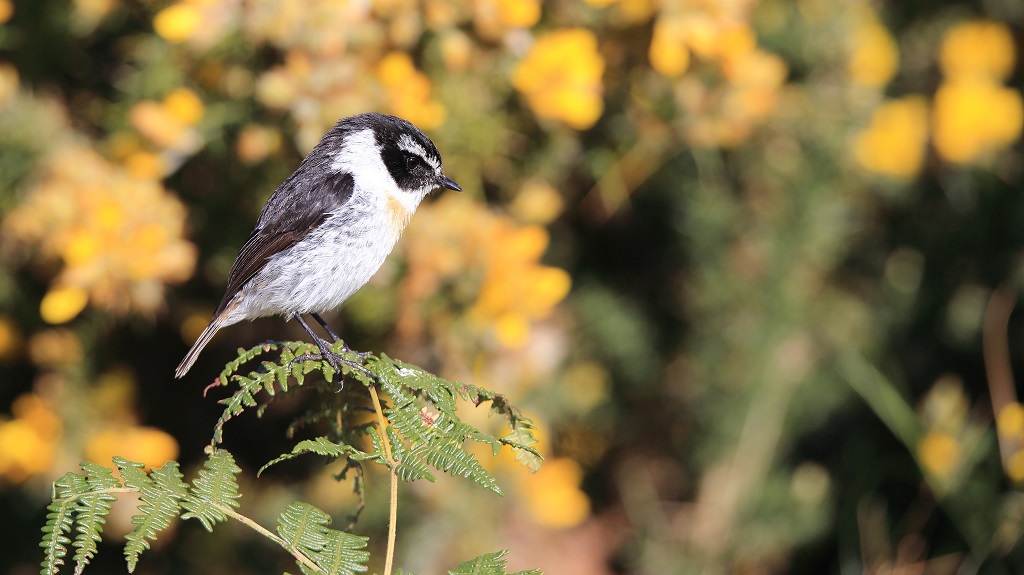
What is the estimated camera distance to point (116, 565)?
4234mm

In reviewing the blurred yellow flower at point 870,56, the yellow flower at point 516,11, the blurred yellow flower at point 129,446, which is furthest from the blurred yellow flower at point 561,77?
the blurred yellow flower at point 129,446

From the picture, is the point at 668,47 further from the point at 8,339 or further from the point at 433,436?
the point at 8,339

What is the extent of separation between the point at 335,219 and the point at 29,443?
1.46 metres

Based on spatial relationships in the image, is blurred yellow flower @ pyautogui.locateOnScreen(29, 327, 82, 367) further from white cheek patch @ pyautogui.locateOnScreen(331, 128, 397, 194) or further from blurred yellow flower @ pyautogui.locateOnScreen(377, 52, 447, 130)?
blurred yellow flower @ pyautogui.locateOnScreen(377, 52, 447, 130)

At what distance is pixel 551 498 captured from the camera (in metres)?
4.22

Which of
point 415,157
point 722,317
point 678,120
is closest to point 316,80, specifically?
point 415,157

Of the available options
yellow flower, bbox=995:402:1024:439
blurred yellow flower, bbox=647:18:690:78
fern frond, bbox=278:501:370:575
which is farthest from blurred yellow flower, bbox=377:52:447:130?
yellow flower, bbox=995:402:1024:439

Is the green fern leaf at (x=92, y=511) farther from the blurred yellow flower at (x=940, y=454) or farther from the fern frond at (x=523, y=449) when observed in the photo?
the blurred yellow flower at (x=940, y=454)

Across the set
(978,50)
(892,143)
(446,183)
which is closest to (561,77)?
(446,183)

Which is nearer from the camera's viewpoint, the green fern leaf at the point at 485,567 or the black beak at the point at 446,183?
the green fern leaf at the point at 485,567

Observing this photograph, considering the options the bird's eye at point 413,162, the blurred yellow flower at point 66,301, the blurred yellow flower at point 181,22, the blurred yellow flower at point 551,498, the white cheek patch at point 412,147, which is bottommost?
the blurred yellow flower at point 551,498

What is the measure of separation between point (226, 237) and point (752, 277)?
7.13 ft

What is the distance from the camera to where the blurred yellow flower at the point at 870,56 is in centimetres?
431

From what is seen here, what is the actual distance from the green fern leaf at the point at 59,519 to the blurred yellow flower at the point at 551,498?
2604mm
